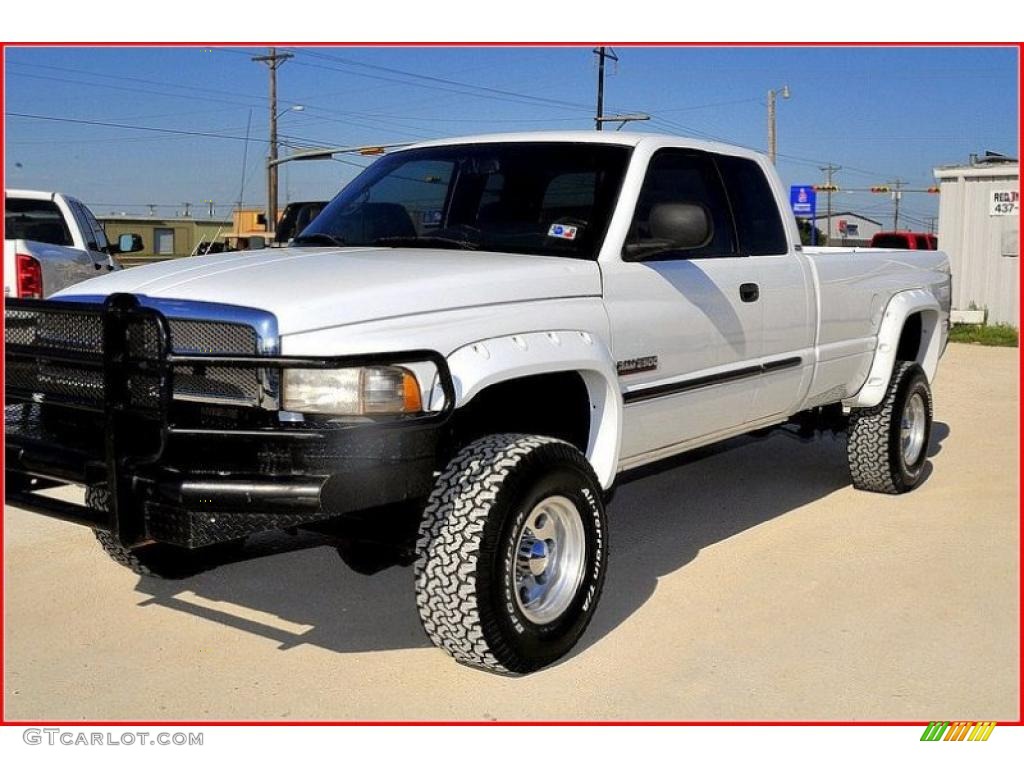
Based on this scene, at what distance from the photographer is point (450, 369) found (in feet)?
12.5

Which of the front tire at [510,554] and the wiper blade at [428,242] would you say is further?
the wiper blade at [428,242]

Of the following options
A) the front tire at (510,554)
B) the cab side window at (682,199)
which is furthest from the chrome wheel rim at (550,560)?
the cab side window at (682,199)

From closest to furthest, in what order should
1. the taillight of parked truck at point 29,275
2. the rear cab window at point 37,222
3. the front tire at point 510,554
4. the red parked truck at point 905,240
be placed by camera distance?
1. the front tire at point 510,554
2. the taillight of parked truck at point 29,275
3. the rear cab window at point 37,222
4. the red parked truck at point 905,240

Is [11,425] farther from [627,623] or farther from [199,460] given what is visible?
[627,623]

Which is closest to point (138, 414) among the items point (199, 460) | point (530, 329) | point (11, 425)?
point (199, 460)

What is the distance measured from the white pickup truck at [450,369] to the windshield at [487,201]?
13mm

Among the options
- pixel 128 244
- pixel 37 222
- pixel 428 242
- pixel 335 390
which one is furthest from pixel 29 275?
pixel 335 390

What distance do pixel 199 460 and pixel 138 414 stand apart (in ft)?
0.79

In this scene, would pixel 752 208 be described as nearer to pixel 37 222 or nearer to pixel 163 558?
pixel 163 558

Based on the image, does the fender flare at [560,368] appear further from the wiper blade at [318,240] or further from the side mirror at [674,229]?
the wiper blade at [318,240]

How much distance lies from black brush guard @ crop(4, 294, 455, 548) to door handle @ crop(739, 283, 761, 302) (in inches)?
83.5

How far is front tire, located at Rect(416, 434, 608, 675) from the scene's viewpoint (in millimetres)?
3828

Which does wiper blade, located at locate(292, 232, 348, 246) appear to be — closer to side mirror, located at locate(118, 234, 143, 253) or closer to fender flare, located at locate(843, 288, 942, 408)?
fender flare, located at locate(843, 288, 942, 408)

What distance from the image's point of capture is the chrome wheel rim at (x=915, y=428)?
7172 mm
